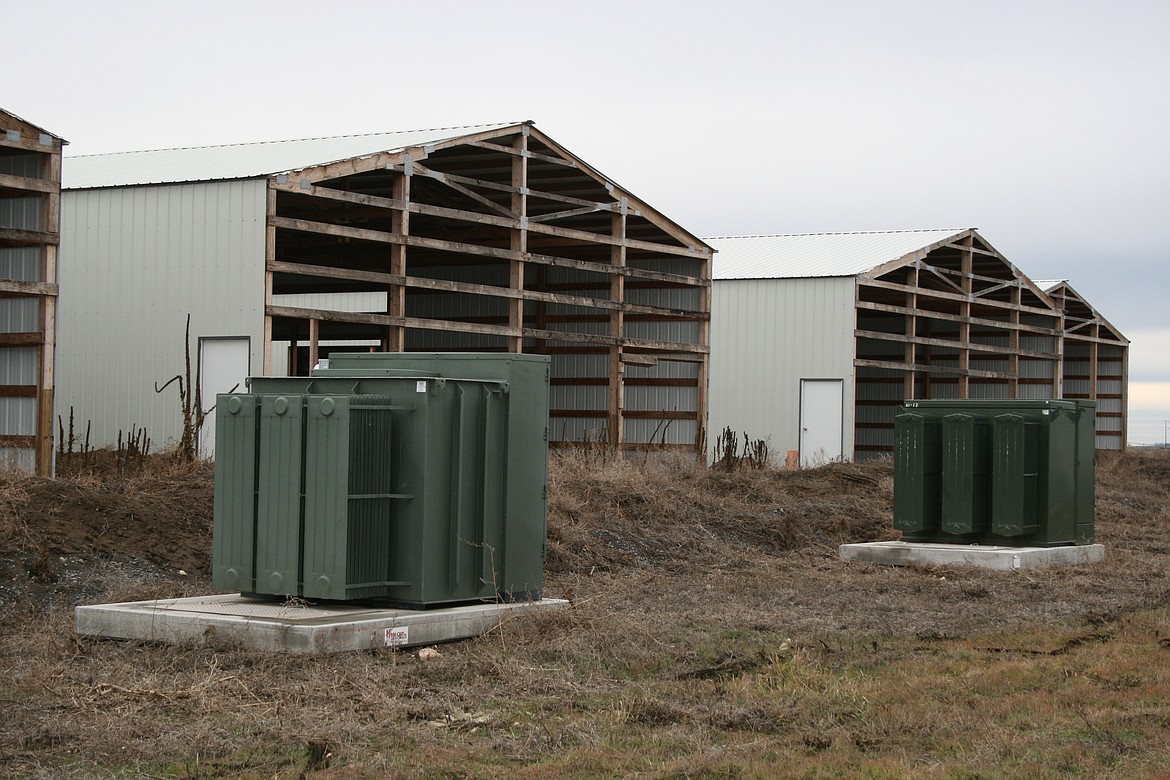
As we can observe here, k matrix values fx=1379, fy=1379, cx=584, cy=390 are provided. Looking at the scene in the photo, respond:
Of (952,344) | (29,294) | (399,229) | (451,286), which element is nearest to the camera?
(29,294)

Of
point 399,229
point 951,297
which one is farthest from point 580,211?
point 951,297

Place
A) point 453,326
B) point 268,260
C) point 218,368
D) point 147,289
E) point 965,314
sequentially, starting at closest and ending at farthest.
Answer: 1. point 268,260
2. point 218,368
3. point 147,289
4. point 453,326
5. point 965,314

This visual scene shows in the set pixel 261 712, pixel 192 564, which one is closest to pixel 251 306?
pixel 192 564

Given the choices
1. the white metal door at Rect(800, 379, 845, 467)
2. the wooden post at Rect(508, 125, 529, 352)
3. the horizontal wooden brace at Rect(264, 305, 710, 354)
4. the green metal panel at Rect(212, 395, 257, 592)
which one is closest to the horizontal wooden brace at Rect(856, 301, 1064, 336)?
the white metal door at Rect(800, 379, 845, 467)

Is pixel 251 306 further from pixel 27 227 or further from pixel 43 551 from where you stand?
pixel 43 551

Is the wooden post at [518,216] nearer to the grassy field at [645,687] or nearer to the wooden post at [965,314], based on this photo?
the grassy field at [645,687]

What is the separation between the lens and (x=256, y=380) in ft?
32.8

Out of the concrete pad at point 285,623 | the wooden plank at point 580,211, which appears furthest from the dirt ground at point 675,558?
the wooden plank at point 580,211

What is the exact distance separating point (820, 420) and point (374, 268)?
33.9ft

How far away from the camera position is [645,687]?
8.40 m

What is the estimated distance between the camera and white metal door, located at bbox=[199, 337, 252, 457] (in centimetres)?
1870

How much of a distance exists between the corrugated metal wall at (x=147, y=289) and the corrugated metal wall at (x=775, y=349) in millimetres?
14879

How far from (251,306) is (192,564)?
6.21m

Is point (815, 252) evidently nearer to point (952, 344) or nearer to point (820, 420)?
point (952, 344)
